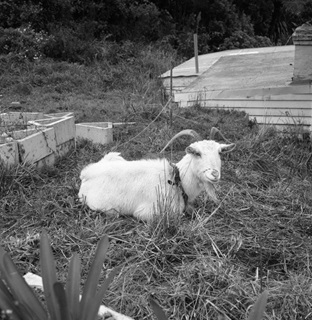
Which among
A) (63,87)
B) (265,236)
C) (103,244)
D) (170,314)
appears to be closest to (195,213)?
(265,236)

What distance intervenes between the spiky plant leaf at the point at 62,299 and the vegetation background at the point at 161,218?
1.25 metres

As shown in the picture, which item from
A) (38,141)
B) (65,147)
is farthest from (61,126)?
(38,141)

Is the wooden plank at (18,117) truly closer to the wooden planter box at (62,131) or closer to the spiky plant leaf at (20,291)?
the wooden planter box at (62,131)

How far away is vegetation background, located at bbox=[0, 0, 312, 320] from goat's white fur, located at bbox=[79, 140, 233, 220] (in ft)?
0.47

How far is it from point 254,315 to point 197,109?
6.19 metres

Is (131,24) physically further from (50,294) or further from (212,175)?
(50,294)

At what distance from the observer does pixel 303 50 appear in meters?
6.95

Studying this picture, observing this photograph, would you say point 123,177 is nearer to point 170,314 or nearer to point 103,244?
point 170,314

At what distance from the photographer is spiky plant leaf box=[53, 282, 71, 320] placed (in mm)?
1595

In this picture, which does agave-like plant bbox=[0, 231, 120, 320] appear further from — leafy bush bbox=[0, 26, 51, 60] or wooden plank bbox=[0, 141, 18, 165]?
leafy bush bbox=[0, 26, 51, 60]

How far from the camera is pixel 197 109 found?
7809 mm

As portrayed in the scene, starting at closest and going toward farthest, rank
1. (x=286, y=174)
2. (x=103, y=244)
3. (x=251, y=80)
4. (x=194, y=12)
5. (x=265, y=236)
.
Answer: (x=103, y=244) → (x=265, y=236) → (x=286, y=174) → (x=251, y=80) → (x=194, y=12)

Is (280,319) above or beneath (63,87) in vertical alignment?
beneath

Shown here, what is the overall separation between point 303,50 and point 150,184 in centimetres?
410
